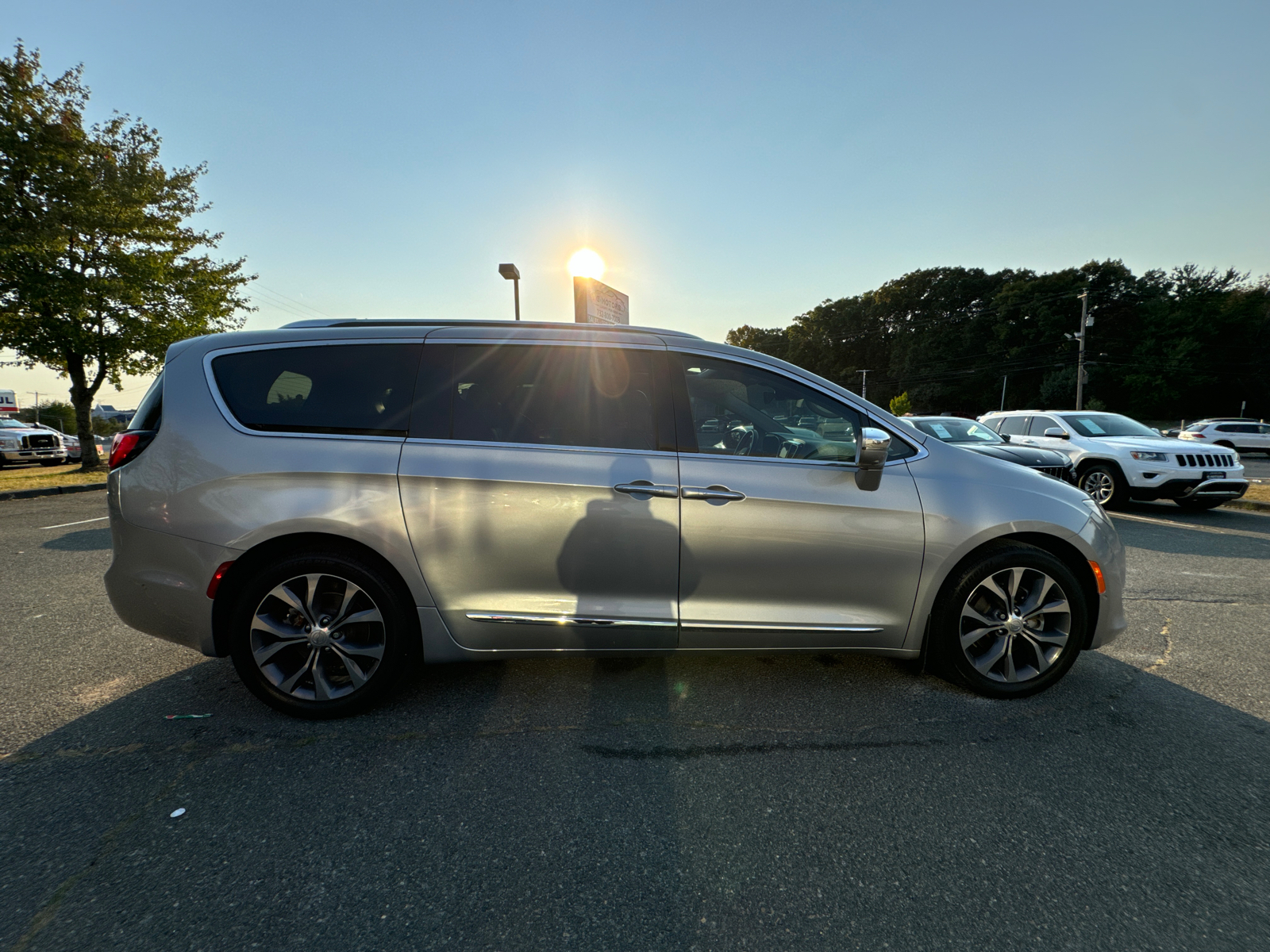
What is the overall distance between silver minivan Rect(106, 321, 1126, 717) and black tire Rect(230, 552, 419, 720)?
11 millimetres

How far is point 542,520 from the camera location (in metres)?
2.99

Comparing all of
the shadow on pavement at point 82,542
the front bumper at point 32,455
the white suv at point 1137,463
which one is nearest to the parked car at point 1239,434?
the white suv at point 1137,463

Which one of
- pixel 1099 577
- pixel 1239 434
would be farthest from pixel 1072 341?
pixel 1099 577

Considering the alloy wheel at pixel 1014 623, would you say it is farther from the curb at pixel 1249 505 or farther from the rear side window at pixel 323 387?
the curb at pixel 1249 505

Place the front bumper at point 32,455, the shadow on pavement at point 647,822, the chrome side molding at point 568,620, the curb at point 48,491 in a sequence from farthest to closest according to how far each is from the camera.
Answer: the front bumper at point 32,455, the curb at point 48,491, the chrome side molding at point 568,620, the shadow on pavement at point 647,822

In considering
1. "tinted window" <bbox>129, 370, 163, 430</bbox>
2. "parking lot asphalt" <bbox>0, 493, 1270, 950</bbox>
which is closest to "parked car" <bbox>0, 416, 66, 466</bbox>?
"parking lot asphalt" <bbox>0, 493, 1270, 950</bbox>

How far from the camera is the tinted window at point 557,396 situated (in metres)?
3.11

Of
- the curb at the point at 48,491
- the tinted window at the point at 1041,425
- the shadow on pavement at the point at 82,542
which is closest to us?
the shadow on pavement at the point at 82,542

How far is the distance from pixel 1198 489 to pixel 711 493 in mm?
10569

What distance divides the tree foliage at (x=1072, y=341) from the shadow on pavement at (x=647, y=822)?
67.5 m

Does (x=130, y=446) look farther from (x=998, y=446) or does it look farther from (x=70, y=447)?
(x=70, y=447)

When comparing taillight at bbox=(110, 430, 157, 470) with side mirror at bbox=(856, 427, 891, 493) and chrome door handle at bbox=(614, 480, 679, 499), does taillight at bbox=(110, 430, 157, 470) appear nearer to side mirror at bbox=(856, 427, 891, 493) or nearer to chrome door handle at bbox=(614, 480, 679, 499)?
chrome door handle at bbox=(614, 480, 679, 499)

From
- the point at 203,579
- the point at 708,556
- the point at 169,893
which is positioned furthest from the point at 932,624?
the point at 203,579

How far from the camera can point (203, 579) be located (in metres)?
2.97
